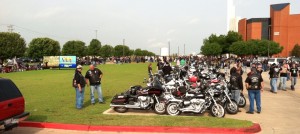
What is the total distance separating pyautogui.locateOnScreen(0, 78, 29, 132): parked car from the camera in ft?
23.6

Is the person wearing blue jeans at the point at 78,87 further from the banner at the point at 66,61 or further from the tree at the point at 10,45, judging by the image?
the tree at the point at 10,45

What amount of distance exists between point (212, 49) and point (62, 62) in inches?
2123

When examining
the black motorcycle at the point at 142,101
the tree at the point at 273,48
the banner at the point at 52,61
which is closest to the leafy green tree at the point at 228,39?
the tree at the point at 273,48

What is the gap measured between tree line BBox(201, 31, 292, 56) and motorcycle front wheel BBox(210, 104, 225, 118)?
3098 inches

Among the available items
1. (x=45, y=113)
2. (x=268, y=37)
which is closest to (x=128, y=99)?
(x=45, y=113)

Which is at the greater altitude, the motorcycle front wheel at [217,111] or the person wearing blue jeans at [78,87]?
the person wearing blue jeans at [78,87]

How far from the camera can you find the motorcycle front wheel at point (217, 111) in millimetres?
10133

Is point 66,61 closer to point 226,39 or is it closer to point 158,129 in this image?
point 158,129

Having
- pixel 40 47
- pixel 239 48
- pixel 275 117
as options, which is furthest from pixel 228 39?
pixel 275 117

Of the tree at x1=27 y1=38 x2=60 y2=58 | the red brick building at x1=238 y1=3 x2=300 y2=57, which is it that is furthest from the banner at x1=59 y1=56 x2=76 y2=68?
the red brick building at x1=238 y1=3 x2=300 y2=57

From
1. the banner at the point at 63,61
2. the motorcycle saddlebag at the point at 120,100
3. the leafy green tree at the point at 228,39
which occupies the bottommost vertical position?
the motorcycle saddlebag at the point at 120,100

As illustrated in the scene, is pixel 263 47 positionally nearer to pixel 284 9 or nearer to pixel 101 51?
pixel 284 9

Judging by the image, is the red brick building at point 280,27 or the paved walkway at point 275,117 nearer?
the paved walkway at point 275,117

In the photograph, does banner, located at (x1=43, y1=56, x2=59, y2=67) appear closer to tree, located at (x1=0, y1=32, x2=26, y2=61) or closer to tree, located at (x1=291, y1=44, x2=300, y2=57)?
tree, located at (x1=0, y1=32, x2=26, y2=61)
